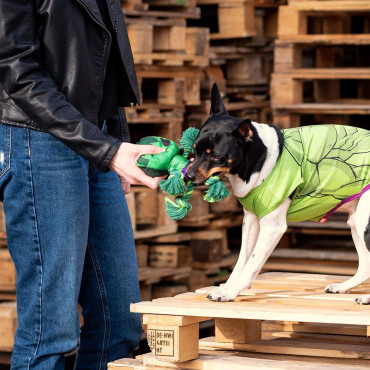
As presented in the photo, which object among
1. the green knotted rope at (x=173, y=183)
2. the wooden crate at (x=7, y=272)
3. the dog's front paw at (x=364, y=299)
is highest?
the green knotted rope at (x=173, y=183)

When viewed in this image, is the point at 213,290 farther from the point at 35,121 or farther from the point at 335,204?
the point at 35,121

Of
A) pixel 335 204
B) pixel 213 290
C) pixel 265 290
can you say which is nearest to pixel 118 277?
pixel 213 290

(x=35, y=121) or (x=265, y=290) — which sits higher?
(x=35, y=121)

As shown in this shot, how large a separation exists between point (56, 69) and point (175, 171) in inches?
22.1

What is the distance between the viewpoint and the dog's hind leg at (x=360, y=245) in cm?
353

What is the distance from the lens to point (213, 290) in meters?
3.64

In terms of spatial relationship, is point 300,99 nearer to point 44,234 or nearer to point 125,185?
point 125,185

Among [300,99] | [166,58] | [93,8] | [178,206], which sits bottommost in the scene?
[178,206]

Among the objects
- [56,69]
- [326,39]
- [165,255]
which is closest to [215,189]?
[56,69]

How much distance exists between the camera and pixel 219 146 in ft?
11.0

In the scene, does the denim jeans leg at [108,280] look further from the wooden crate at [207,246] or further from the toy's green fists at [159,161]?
the wooden crate at [207,246]

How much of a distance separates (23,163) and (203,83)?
3563mm

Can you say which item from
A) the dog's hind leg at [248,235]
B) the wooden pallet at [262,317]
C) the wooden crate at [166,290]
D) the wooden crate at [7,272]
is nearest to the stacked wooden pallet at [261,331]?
the wooden pallet at [262,317]

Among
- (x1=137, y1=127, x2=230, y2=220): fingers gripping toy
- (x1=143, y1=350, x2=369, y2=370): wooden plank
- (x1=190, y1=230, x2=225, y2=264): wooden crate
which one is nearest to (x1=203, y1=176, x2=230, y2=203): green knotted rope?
(x1=137, y1=127, x2=230, y2=220): fingers gripping toy
